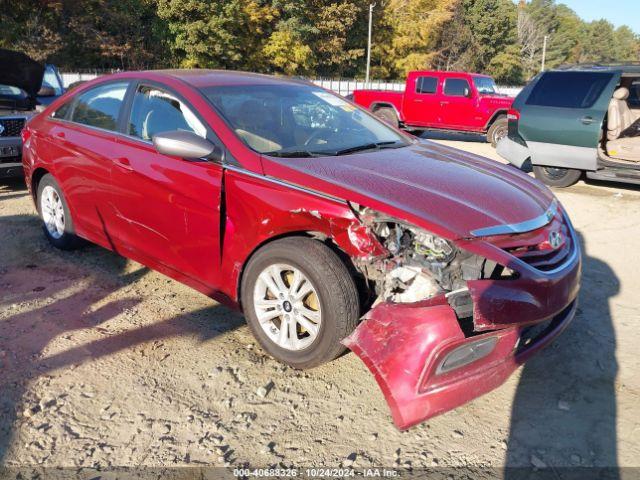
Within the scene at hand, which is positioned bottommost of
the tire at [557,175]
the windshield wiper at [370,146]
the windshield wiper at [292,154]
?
the tire at [557,175]

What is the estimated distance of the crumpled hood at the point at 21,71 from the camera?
7512 millimetres

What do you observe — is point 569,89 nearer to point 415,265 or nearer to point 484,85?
point 484,85

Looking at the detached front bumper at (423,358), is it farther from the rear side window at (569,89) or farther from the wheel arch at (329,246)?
the rear side window at (569,89)

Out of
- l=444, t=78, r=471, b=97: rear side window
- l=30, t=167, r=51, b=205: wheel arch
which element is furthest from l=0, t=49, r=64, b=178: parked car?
l=444, t=78, r=471, b=97: rear side window

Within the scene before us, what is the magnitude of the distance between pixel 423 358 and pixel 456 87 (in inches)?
513

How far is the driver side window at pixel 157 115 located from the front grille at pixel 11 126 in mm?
4095

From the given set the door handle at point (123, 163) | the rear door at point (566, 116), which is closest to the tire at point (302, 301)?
the door handle at point (123, 163)

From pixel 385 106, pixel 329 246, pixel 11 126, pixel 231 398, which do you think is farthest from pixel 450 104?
pixel 231 398

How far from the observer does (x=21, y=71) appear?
768cm

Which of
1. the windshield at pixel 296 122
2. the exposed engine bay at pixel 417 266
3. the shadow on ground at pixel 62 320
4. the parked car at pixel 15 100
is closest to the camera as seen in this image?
the exposed engine bay at pixel 417 266

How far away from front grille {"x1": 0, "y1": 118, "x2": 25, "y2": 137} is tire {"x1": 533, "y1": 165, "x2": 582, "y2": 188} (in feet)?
25.0

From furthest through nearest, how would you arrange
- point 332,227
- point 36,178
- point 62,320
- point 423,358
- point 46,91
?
point 46,91 < point 36,178 < point 62,320 < point 332,227 < point 423,358

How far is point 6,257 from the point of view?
4.83 metres

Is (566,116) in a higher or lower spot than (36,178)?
higher
